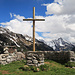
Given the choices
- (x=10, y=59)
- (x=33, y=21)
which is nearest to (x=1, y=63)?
(x=10, y=59)

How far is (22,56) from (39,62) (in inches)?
271

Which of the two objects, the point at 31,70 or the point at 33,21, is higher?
the point at 33,21

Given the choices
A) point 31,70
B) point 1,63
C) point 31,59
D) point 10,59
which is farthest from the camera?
point 10,59

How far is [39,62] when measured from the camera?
1223 cm

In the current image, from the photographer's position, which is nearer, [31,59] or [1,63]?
[31,59]

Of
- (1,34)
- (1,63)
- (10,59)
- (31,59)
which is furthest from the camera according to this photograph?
(1,34)

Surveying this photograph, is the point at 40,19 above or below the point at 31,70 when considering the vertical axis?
above

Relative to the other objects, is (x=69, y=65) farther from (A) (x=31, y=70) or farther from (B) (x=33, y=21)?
(B) (x=33, y=21)

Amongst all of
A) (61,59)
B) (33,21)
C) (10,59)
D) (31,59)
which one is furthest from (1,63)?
(61,59)

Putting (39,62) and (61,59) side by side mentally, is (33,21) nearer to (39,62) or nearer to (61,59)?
(39,62)

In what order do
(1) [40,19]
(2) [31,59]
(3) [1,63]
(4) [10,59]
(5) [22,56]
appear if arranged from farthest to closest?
(5) [22,56] < (4) [10,59] < (1) [40,19] < (3) [1,63] < (2) [31,59]

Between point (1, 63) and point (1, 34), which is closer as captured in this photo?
point (1, 63)

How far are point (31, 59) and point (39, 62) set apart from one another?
3.48ft

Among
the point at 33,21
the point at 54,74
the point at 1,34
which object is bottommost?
the point at 54,74
